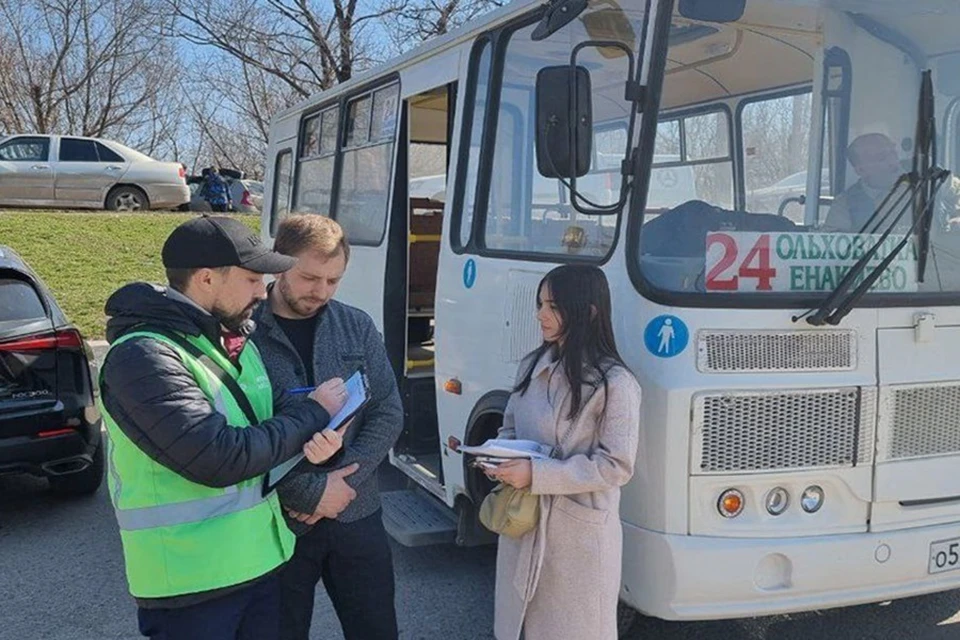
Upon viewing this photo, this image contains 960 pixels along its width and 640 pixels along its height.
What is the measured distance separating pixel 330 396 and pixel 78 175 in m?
17.1

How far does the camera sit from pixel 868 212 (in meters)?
3.14

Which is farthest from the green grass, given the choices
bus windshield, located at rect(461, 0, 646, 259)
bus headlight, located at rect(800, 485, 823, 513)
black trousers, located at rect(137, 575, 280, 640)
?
bus headlight, located at rect(800, 485, 823, 513)

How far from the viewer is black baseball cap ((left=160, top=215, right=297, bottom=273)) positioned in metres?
2.15

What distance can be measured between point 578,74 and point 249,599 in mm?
1973

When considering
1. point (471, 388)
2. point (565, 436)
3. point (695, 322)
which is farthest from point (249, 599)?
point (471, 388)

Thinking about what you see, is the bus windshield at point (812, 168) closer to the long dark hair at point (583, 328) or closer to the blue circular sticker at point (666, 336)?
the blue circular sticker at point (666, 336)

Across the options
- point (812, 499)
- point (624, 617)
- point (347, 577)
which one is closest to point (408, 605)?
point (624, 617)

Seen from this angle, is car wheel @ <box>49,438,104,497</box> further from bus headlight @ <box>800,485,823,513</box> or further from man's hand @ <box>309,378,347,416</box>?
bus headlight @ <box>800,485,823,513</box>

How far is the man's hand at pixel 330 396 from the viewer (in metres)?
2.30

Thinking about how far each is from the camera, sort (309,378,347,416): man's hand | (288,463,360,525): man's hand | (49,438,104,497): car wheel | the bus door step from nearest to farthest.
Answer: (309,378,347,416): man's hand → (288,463,360,525): man's hand → the bus door step → (49,438,104,497): car wheel

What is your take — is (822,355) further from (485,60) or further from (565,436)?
(485,60)

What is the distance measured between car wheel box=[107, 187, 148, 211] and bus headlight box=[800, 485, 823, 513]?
57.4ft

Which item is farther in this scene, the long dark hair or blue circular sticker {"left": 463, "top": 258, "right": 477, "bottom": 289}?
blue circular sticker {"left": 463, "top": 258, "right": 477, "bottom": 289}

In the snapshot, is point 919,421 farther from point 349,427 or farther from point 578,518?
point 349,427
